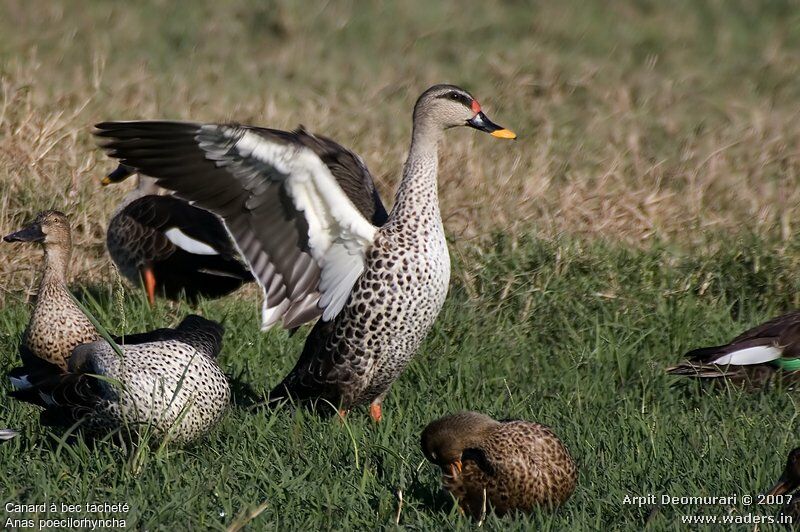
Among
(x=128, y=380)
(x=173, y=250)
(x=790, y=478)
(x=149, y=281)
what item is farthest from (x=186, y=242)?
(x=790, y=478)

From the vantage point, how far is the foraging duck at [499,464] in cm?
365

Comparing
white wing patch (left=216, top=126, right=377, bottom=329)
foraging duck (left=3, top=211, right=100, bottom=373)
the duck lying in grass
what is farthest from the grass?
white wing patch (left=216, top=126, right=377, bottom=329)

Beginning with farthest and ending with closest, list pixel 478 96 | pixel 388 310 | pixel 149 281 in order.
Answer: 1. pixel 478 96
2. pixel 149 281
3. pixel 388 310

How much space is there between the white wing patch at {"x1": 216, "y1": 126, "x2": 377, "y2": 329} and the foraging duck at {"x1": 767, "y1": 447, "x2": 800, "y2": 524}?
185 centimetres

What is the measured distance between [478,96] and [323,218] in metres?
5.06

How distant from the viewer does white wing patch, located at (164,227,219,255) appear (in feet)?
20.8

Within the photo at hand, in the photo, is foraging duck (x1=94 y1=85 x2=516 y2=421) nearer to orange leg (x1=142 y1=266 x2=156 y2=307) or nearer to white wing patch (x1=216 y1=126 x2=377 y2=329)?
white wing patch (x1=216 y1=126 x2=377 y2=329)

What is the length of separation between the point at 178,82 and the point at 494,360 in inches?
183

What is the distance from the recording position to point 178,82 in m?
9.21

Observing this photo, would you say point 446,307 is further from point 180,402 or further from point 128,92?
point 128,92

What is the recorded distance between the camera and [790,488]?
357cm

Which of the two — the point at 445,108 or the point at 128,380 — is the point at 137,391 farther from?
the point at 445,108

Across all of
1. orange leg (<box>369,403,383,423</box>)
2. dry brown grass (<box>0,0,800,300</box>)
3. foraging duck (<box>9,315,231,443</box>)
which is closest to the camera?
foraging duck (<box>9,315,231,443</box>)

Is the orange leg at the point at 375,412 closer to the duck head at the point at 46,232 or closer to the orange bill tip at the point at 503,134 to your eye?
the orange bill tip at the point at 503,134
